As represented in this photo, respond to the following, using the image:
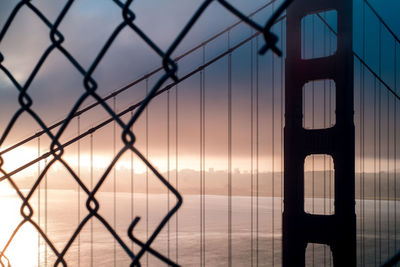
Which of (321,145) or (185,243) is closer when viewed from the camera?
(321,145)

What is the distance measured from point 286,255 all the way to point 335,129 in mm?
1657

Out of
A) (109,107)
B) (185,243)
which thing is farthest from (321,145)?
(185,243)

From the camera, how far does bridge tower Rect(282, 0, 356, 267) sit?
455 centimetres

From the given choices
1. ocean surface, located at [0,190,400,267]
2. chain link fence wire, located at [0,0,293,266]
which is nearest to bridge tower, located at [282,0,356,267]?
chain link fence wire, located at [0,0,293,266]

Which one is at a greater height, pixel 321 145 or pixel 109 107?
pixel 321 145

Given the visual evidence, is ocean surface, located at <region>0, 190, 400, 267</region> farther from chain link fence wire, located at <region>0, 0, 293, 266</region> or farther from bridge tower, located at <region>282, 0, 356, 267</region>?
chain link fence wire, located at <region>0, 0, 293, 266</region>

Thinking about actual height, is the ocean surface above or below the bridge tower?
below

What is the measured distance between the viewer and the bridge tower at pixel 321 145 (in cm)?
455

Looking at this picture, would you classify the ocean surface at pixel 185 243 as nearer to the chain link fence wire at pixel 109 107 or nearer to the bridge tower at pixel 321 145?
the bridge tower at pixel 321 145

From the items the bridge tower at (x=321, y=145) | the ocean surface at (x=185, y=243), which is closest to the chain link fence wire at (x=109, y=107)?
the bridge tower at (x=321, y=145)

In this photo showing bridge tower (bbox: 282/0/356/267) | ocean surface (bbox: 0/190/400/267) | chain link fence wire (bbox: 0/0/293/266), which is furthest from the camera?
ocean surface (bbox: 0/190/400/267)

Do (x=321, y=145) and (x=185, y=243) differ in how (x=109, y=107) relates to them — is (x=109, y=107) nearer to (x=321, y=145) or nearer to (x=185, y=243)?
(x=321, y=145)

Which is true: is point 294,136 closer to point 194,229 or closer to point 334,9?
point 334,9

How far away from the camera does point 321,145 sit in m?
4.77
